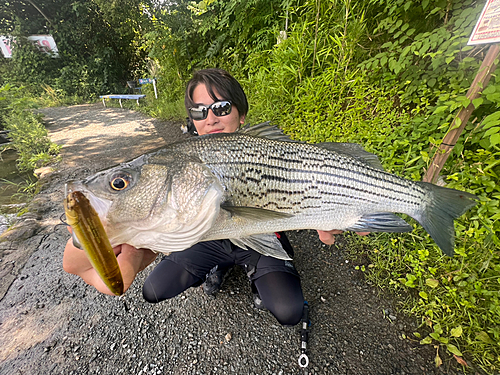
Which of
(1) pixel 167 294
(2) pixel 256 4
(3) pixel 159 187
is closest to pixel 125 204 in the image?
(3) pixel 159 187

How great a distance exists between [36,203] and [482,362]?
250 inches

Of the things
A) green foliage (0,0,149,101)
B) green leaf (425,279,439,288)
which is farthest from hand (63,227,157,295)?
green foliage (0,0,149,101)

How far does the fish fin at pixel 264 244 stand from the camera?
1496 millimetres

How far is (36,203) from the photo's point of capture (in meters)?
3.96

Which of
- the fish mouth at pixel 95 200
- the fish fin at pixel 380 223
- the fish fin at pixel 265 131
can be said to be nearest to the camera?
the fish mouth at pixel 95 200

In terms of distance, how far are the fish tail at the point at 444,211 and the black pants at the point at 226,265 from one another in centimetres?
122

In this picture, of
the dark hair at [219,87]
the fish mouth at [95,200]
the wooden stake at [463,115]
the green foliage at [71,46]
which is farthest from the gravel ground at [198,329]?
the green foliage at [71,46]

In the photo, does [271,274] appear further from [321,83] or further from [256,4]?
[256,4]

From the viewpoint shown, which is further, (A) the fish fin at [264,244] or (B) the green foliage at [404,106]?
(B) the green foliage at [404,106]

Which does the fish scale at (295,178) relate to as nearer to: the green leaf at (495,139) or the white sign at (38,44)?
the green leaf at (495,139)

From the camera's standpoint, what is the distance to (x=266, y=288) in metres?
2.08

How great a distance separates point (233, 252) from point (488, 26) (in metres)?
2.71

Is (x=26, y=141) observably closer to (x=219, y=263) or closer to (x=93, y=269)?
(x=93, y=269)

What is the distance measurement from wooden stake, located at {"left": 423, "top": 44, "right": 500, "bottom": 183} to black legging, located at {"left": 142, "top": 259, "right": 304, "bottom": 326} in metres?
1.75
